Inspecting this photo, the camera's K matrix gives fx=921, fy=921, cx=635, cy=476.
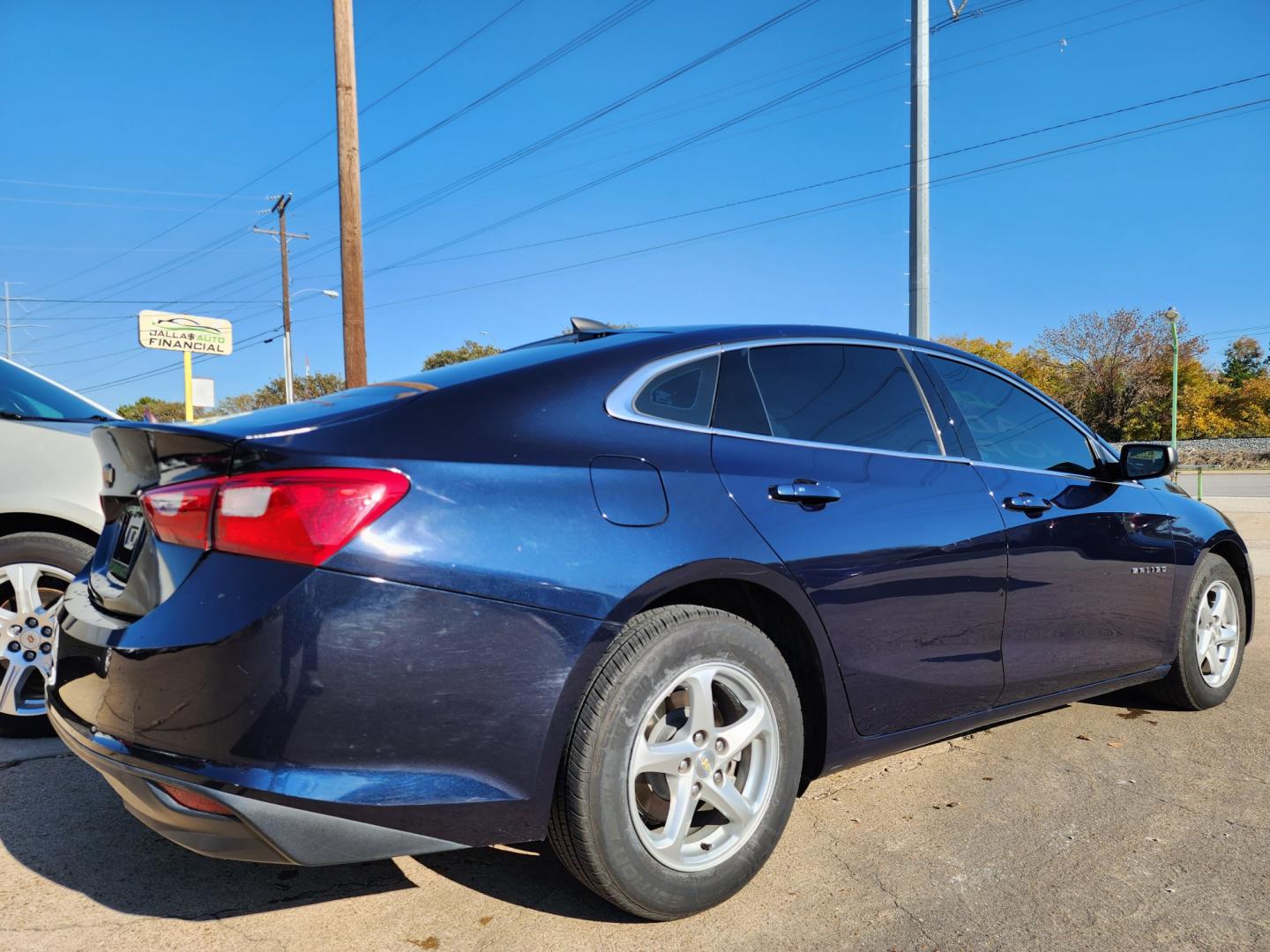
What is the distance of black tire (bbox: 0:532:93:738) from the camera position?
3512mm

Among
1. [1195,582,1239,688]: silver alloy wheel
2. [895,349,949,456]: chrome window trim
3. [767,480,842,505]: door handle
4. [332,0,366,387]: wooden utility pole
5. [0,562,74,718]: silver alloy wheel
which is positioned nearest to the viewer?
[767,480,842,505]: door handle

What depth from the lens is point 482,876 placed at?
101 inches

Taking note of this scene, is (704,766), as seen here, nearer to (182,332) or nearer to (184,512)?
(184,512)

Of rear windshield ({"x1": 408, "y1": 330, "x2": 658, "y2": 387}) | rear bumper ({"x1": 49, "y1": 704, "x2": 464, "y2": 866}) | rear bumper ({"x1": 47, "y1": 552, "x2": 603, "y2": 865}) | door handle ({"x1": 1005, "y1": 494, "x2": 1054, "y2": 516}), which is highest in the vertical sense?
rear windshield ({"x1": 408, "y1": 330, "x2": 658, "y2": 387})

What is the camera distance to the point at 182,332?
21812 millimetres

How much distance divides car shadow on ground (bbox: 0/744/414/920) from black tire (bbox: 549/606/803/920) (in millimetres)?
709

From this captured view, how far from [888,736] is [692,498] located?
1.06 metres

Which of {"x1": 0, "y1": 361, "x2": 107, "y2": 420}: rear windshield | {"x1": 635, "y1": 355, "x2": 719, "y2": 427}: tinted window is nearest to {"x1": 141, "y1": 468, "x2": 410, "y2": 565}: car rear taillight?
{"x1": 635, "y1": 355, "x2": 719, "y2": 427}: tinted window

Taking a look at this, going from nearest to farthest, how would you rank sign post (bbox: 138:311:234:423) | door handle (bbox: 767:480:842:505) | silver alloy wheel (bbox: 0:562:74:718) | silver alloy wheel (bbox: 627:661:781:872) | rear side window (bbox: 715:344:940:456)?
silver alloy wheel (bbox: 627:661:781:872) < door handle (bbox: 767:480:842:505) < rear side window (bbox: 715:344:940:456) < silver alloy wheel (bbox: 0:562:74:718) < sign post (bbox: 138:311:234:423)

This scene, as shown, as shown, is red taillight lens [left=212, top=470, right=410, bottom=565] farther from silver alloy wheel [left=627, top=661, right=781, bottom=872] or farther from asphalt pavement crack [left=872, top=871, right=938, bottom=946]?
asphalt pavement crack [left=872, top=871, right=938, bottom=946]

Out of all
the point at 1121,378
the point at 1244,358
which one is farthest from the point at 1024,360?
the point at 1244,358

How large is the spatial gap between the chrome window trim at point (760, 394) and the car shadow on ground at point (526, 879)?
45.2 inches

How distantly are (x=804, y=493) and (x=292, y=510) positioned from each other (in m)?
1.35

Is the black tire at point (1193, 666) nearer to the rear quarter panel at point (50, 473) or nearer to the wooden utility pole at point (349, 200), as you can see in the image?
the rear quarter panel at point (50, 473)
